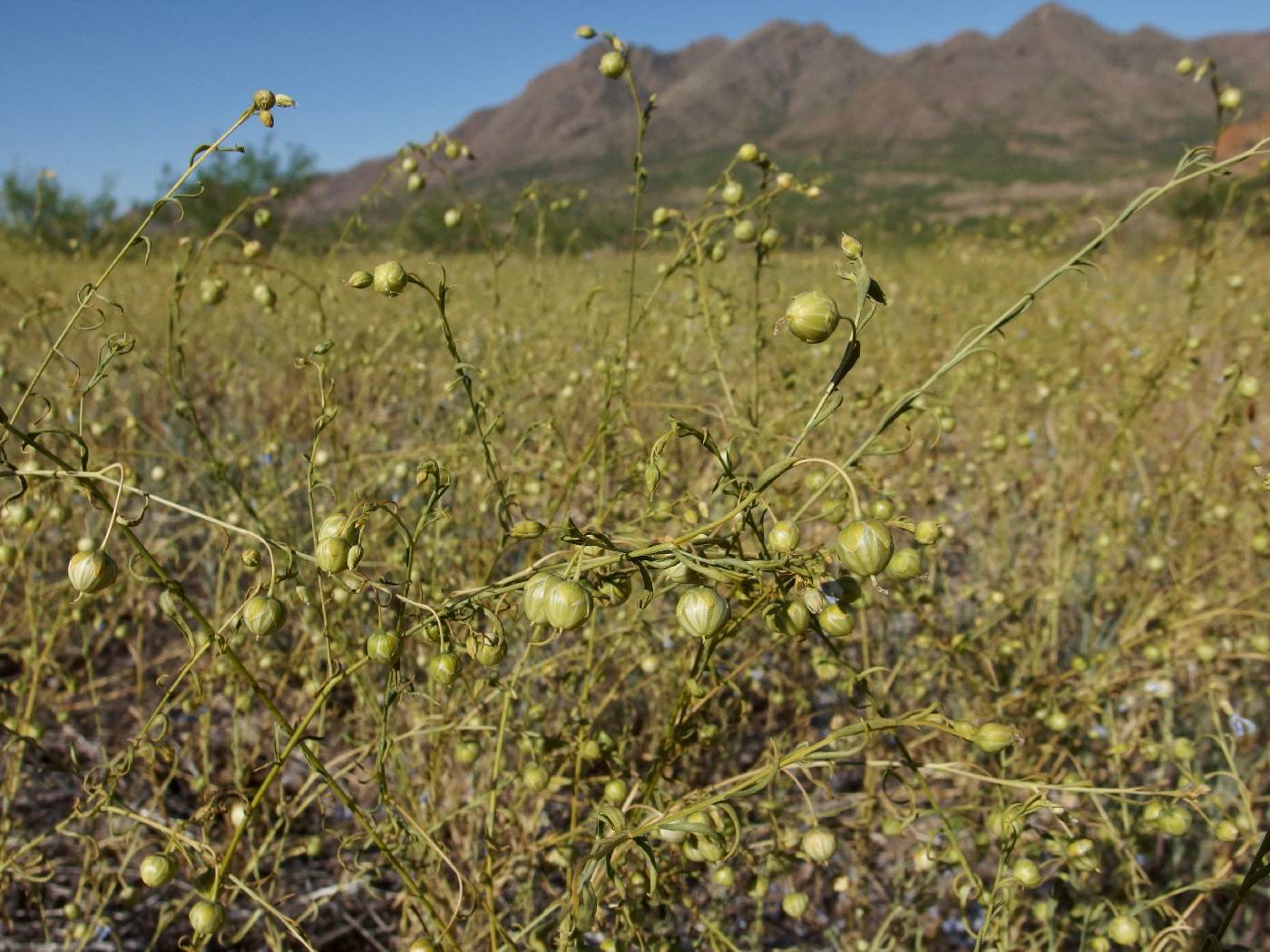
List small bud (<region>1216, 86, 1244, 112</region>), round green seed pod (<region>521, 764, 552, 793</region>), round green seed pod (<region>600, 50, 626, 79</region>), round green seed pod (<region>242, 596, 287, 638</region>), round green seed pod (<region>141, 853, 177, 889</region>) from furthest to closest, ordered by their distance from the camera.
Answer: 1. small bud (<region>1216, 86, 1244, 112</region>)
2. round green seed pod (<region>600, 50, 626, 79</region>)
3. round green seed pod (<region>521, 764, 552, 793</region>)
4. round green seed pod (<region>141, 853, 177, 889</region>)
5. round green seed pod (<region>242, 596, 287, 638</region>)

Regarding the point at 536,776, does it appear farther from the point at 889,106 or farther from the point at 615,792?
the point at 889,106

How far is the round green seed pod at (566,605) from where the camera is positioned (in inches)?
25.2

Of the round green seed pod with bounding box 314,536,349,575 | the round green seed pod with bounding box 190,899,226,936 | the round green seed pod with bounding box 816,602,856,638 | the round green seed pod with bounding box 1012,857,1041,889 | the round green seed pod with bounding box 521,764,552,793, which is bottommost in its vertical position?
the round green seed pod with bounding box 1012,857,1041,889

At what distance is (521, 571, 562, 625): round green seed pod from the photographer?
654 millimetres

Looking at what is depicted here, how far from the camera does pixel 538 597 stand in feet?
2.16

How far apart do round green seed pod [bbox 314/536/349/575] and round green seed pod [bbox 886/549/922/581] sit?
1.61ft

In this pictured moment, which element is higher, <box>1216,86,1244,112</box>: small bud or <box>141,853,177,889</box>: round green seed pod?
<box>1216,86,1244,112</box>: small bud

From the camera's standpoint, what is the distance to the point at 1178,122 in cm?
7212

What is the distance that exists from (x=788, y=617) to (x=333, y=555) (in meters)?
0.40

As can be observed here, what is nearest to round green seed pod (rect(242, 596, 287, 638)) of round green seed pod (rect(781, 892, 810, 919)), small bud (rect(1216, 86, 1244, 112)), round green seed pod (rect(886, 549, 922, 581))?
round green seed pod (rect(886, 549, 922, 581))

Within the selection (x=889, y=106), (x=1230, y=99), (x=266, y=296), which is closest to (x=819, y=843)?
(x=266, y=296)

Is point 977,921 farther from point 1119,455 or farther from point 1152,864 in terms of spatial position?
point 1119,455

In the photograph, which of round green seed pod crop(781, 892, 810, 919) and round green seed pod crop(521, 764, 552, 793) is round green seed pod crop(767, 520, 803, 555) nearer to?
round green seed pod crop(521, 764, 552, 793)

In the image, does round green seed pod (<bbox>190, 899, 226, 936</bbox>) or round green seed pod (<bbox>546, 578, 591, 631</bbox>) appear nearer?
round green seed pod (<bbox>546, 578, 591, 631</bbox>)
